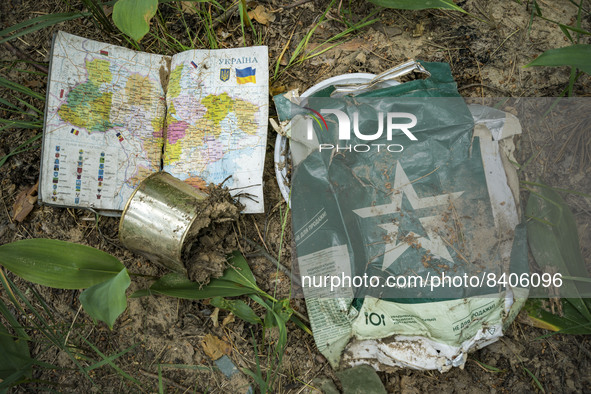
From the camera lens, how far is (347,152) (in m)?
1.18

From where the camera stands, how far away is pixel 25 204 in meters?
1.32

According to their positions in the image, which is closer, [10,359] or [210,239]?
[10,359]

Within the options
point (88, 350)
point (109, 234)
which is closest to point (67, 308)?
point (88, 350)

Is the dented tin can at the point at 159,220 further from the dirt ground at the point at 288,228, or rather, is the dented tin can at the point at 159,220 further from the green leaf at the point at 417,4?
the green leaf at the point at 417,4

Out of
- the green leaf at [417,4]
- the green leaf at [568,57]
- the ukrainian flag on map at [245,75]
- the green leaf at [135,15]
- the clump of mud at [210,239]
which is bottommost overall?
the clump of mud at [210,239]

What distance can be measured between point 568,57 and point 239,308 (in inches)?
41.6

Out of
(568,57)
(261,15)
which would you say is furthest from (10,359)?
(568,57)

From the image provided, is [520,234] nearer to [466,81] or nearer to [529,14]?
[466,81]

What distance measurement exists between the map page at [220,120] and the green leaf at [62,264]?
36 cm

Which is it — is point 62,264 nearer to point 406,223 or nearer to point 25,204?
point 25,204

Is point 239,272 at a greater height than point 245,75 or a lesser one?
lesser

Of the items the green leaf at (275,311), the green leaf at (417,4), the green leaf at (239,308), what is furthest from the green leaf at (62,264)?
the green leaf at (417,4)

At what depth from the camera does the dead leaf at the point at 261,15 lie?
1354 mm

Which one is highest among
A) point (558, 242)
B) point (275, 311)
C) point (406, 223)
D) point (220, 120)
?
point (220, 120)
